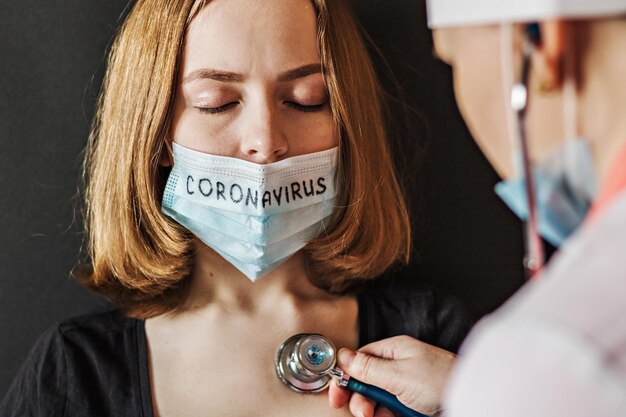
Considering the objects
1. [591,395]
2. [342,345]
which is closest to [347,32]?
[342,345]

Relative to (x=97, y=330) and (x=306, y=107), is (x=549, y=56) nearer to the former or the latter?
(x=306, y=107)

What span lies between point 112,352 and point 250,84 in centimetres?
56

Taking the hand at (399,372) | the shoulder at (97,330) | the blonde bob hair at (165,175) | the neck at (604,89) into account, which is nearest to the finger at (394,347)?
the hand at (399,372)

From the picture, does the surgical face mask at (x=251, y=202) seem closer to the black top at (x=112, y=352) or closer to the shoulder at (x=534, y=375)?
the black top at (x=112, y=352)

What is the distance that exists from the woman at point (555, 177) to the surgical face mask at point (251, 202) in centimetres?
52

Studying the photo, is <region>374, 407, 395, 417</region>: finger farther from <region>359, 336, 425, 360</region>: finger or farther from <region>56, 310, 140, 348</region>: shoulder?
<region>56, 310, 140, 348</region>: shoulder

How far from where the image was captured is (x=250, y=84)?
142cm

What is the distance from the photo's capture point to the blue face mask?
82 centimetres

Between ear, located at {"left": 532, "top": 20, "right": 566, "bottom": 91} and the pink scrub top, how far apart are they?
149 mm

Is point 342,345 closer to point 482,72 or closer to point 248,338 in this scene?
point 248,338

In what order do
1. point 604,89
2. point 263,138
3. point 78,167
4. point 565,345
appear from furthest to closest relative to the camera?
1. point 78,167
2. point 263,138
3. point 604,89
4. point 565,345

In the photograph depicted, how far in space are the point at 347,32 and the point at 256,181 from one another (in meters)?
0.36

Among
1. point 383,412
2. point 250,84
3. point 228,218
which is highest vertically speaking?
point 250,84

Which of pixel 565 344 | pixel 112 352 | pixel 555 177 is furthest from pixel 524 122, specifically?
pixel 112 352
